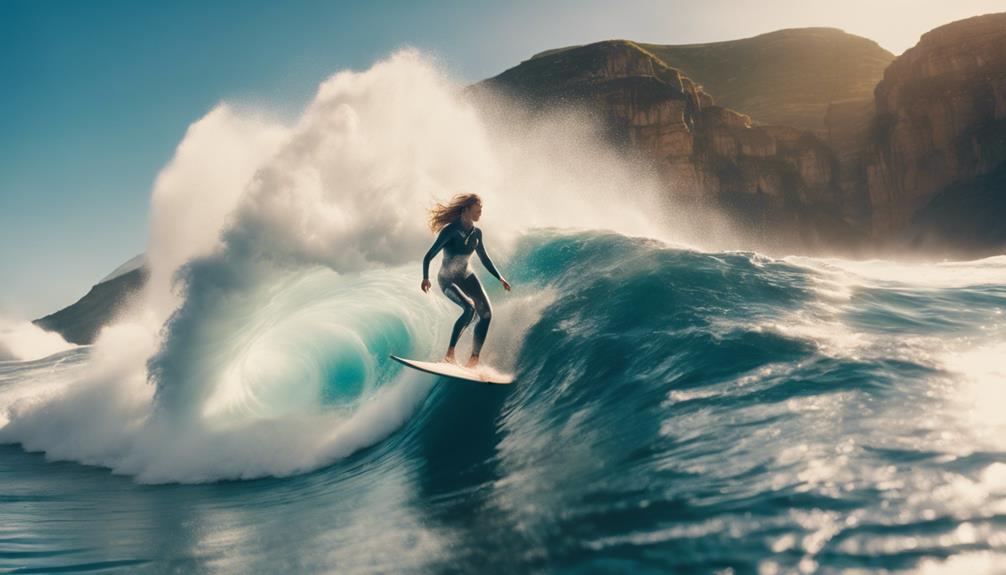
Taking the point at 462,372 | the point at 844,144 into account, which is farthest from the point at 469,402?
the point at 844,144

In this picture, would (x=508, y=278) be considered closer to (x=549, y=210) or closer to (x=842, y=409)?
(x=842, y=409)

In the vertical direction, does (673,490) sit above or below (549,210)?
below

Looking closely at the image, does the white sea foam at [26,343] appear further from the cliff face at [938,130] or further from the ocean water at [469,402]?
the cliff face at [938,130]

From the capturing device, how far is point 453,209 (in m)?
7.42

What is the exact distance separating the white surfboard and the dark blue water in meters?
0.25

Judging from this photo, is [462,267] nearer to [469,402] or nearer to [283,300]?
[469,402]

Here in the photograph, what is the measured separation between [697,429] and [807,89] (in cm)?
10688

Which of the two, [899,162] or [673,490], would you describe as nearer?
[673,490]

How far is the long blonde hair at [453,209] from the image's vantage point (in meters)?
7.28

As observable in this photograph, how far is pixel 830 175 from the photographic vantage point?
6662 cm

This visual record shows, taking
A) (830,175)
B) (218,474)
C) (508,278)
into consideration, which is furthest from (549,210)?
(830,175)

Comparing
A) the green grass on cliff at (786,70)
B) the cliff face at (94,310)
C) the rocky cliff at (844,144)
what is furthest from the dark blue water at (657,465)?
the cliff face at (94,310)

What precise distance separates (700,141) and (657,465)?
63.2m

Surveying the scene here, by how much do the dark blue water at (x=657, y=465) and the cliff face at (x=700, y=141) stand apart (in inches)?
2044
